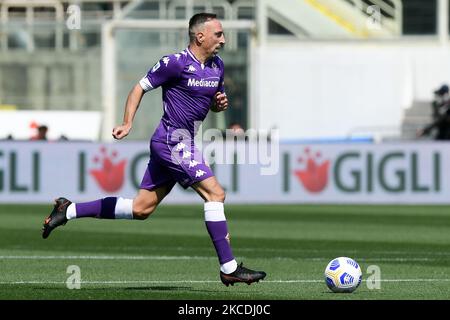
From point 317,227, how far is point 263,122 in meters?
17.4

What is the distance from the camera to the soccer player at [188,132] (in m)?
11.5

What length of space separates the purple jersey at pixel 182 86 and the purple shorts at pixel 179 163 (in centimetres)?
10

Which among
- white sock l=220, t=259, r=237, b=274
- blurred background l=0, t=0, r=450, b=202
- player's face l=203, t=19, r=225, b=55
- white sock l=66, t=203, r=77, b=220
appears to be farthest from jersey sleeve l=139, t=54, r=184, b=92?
blurred background l=0, t=0, r=450, b=202

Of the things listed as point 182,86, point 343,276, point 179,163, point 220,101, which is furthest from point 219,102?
point 343,276

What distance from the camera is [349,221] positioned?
22484mm

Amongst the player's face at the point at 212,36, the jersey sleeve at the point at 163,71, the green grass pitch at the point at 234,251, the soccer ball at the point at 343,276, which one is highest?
the player's face at the point at 212,36

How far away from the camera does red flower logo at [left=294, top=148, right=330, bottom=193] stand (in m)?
27.8

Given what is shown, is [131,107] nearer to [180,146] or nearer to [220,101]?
[180,146]

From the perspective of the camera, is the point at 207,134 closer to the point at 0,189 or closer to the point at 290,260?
the point at 0,189

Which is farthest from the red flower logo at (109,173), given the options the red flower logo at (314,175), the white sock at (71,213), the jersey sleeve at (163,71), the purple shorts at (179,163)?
the jersey sleeve at (163,71)

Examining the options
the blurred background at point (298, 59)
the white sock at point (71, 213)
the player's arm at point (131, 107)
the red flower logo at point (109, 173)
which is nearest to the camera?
the player's arm at point (131, 107)

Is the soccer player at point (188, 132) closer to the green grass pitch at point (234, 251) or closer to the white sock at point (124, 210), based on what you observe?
the white sock at point (124, 210)

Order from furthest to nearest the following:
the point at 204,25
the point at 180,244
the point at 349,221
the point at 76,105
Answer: the point at 76,105, the point at 349,221, the point at 180,244, the point at 204,25
